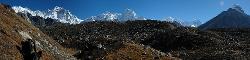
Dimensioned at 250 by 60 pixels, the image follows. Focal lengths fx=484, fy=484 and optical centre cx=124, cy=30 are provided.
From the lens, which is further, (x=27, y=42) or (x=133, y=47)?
(x=133, y=47)

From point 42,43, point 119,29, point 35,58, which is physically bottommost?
point 35,58

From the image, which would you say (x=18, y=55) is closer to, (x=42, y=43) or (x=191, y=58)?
(x=42, y=43)

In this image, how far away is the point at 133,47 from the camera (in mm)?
47812

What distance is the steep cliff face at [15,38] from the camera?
3284 centimetres

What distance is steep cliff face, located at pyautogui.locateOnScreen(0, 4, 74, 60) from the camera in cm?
3284

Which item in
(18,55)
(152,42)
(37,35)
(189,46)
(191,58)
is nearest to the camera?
(18,55)

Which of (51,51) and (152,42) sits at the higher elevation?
(152,42)

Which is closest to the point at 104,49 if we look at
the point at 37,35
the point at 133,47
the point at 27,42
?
the point at 133,47

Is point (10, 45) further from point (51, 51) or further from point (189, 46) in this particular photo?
point (189, 46)

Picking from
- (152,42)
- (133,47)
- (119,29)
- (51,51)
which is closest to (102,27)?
(119,29)

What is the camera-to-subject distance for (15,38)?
117 ft

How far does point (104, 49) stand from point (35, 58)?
13.8m

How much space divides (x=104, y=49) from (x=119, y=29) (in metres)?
84.4

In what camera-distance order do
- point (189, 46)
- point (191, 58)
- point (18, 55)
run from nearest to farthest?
point (18, 55), point (191, 58), point (189, 46)
